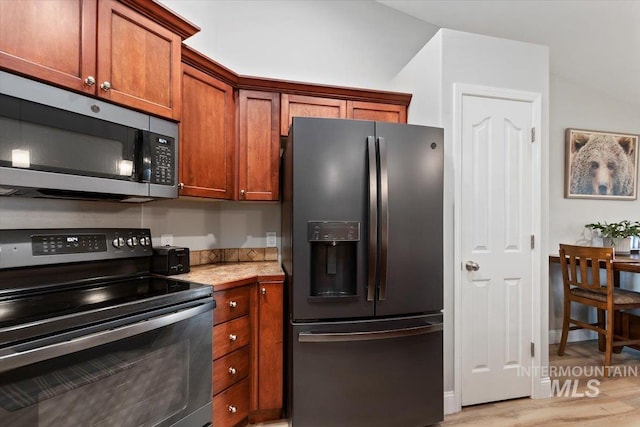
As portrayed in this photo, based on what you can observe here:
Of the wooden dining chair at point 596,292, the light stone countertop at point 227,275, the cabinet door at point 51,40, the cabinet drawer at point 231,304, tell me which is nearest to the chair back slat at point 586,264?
the wooden dining chair at point 596,292

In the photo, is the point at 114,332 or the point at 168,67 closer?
the point at 114,332

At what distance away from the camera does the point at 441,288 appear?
1903 millimetres

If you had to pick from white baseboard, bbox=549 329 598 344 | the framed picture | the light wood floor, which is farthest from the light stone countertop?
the framed picture

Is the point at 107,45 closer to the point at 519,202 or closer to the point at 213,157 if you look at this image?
the point at 213,157

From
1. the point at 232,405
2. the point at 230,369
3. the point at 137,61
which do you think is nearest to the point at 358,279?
the point at 230,369

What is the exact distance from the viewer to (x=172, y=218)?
7.29ft

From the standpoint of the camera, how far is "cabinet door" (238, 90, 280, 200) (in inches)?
90.3

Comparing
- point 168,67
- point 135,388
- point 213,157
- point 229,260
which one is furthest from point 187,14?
point 135,388

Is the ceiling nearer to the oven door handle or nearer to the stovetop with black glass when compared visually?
the stovetop with black glass

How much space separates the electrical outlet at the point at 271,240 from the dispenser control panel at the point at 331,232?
3.34ft

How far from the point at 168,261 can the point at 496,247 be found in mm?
2161

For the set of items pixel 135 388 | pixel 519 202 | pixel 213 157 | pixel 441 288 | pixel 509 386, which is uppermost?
pixel 213 157

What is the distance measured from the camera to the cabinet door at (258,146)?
7.52 ft

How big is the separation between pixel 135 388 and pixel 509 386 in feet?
7.67
